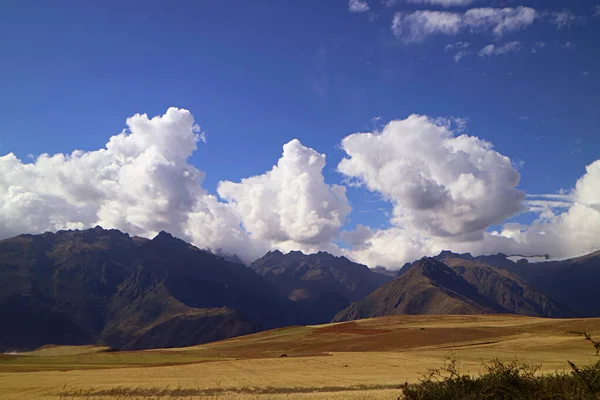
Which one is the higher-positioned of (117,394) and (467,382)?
(467,382)

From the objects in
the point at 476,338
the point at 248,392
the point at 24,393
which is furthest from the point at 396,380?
the point at 476,338

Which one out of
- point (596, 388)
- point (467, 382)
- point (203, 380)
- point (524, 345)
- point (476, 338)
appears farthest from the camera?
point (476, 338)

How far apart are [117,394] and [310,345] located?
100m

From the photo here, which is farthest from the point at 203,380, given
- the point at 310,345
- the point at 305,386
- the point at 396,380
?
the point at 310,345

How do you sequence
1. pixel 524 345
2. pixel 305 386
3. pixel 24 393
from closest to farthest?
pixel 24 393
pixel 305 386
pixel 524 345

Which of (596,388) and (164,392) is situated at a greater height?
(596,388)

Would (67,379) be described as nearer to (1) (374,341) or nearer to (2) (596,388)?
(2) (596,388)

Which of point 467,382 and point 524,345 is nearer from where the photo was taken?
point 467,382

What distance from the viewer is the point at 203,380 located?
2185 inches

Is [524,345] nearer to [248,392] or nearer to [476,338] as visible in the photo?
[476,338]

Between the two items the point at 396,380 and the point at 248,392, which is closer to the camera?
the point at 248,392

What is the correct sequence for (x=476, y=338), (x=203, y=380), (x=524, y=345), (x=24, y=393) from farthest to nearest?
(x=476, y=338) < (x=524, y=345) < (x=203, y=380) < (x=24, y=393)

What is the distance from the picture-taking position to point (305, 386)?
161ft

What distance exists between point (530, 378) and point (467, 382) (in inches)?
138
